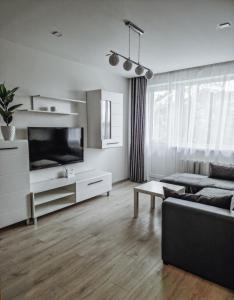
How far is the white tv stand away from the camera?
311 cm

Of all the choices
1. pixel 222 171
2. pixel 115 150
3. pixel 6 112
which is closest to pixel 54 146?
pixel 6 112

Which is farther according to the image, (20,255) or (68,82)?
(68,82)

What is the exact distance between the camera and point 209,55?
11.4 ft

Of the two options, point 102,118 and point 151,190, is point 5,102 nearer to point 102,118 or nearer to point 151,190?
point 102,118

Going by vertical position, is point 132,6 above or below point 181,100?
above

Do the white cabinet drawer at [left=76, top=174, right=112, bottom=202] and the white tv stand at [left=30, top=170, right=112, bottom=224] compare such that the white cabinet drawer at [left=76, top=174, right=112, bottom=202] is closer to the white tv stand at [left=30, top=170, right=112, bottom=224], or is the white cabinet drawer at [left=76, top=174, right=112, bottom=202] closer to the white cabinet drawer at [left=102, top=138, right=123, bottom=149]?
the white tv stand at [left=30, top=170, right=112, bottom=224]

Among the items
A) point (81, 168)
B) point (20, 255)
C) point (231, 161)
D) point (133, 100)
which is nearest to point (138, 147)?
point (133, 100)

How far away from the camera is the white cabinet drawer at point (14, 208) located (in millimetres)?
2676

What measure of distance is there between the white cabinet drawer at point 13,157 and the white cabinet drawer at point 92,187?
1.02 m

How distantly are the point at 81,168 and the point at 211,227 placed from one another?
2822 millimetres

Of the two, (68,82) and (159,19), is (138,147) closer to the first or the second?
(68,82)

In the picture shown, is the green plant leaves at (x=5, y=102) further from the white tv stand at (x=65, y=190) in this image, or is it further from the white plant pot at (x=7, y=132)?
the white tv stand at (x=65, y=190)

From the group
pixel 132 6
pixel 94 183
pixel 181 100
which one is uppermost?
pixel 132 6

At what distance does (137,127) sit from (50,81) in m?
2.34
